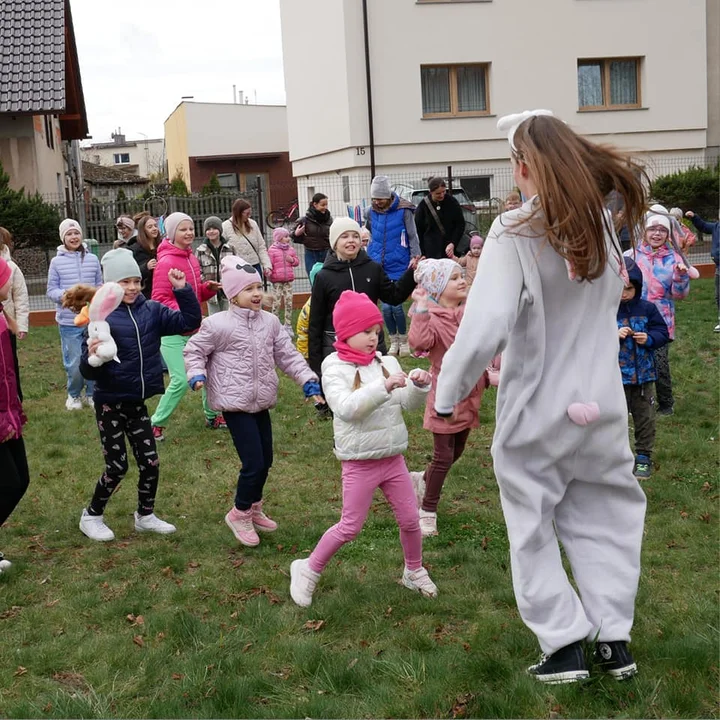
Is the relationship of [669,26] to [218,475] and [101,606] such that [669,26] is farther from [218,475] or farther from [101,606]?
[101,606]

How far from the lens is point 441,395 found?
374cm

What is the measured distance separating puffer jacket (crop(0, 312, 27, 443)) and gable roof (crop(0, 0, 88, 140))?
58.2 ft

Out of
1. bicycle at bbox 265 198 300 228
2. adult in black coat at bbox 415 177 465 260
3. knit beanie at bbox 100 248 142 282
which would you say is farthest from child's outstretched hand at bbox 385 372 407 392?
bicycle at bbox 265 198 300 228

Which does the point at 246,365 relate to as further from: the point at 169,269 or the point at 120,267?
the point at 169,269

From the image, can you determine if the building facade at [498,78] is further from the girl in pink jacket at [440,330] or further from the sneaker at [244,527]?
the sneaker at [244,527]

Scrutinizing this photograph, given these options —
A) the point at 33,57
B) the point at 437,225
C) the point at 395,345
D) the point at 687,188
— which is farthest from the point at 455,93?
the point at 395,345

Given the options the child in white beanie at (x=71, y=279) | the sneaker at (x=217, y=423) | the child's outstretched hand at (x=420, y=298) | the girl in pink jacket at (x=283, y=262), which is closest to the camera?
the child's outstretched hand at (x=420, y=298)

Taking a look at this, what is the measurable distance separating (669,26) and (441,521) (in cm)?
2629

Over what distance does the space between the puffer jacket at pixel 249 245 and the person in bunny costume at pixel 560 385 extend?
941 cm

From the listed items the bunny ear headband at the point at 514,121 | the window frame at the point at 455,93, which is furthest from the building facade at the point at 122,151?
the bunny ear headband at the point at 514,121

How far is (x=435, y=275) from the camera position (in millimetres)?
5938

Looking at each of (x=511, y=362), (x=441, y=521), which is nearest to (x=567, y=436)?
(x=511, y=362)

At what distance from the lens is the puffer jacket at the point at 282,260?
1445 cm

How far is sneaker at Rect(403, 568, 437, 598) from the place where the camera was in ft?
17.1
